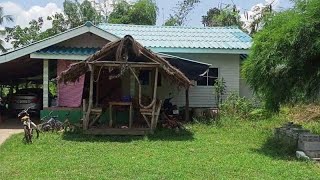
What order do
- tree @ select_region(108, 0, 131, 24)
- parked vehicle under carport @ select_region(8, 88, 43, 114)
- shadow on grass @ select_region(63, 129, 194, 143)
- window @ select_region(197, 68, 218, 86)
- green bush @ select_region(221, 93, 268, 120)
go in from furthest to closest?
tree @ select_region(108, 0, 131, 24), parked vehicle under carport @ select_region(8, 88, 43, 114), window @ select_region(197, 68, 218, 86), green bush @ select_region(221, 93, 268, 120), shadow on grass @ select_region(63, 129, 194, 143)

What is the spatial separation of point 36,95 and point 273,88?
10599mm

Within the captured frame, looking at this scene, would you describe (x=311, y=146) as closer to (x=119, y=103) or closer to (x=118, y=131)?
(x=118, y=131)

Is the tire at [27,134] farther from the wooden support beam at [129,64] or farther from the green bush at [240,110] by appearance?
the green bush at [240,110]

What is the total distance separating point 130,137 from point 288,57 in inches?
184

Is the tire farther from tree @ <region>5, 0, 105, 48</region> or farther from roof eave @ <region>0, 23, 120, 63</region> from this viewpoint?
tree @ <region>5, 0, 105, 48</region>

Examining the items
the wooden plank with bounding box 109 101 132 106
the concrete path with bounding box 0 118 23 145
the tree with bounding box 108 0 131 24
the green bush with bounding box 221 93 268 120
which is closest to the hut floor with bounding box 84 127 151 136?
the wooden plank with bounding box 109 101 132 106

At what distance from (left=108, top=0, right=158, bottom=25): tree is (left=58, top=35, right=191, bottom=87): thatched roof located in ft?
75.9

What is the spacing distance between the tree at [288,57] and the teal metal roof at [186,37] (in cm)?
596

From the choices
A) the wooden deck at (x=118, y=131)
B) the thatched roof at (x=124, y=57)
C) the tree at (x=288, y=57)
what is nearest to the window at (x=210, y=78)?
the thatched roof at (x=124, y=57)

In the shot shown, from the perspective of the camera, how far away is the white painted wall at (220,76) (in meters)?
17.1

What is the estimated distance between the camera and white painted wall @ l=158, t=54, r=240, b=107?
1712 centimetres

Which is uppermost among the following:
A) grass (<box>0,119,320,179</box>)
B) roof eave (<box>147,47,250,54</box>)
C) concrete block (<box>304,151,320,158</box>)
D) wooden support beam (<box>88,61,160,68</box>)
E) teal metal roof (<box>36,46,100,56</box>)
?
roof eave (<box>147,47,250,54</box>)

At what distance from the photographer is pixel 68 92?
49.9 ft

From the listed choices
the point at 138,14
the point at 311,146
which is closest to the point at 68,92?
the point at 311,146
